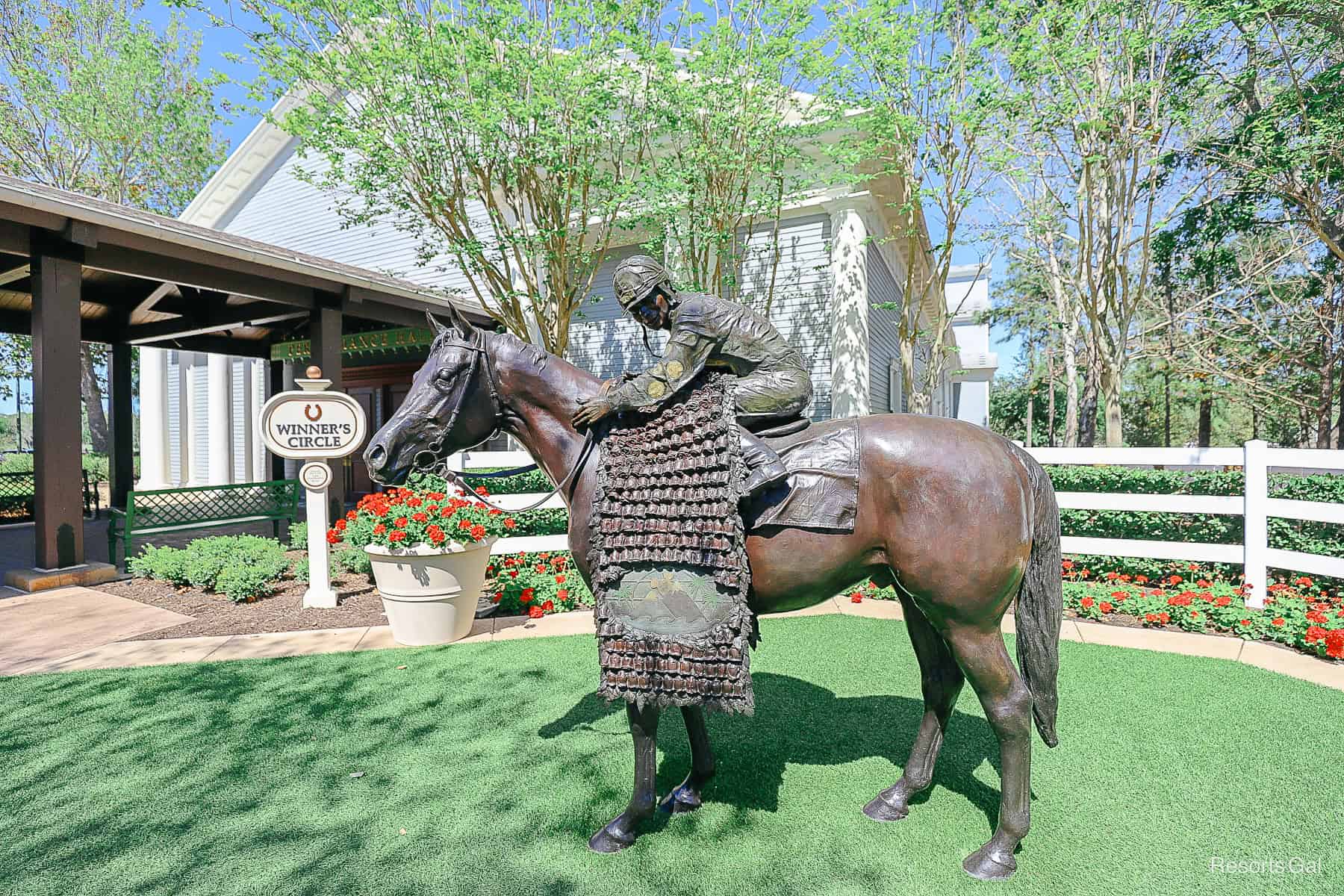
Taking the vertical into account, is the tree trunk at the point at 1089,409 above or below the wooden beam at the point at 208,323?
below

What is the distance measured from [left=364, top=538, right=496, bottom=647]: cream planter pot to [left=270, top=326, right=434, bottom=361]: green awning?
281 inches

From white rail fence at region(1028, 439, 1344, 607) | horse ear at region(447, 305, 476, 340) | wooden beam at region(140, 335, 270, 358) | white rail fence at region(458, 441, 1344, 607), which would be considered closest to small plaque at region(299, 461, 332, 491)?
white rail fence at region(458, 441, 1344, 607)

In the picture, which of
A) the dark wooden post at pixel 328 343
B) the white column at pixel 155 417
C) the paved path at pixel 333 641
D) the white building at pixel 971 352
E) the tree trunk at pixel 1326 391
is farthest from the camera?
the white building at pixel 971 352

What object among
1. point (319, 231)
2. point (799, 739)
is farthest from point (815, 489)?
point (319, 231)

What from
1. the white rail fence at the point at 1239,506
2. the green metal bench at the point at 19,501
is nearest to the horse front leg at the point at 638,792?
the white rail fence at the point at 1239,506

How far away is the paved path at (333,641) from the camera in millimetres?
4348

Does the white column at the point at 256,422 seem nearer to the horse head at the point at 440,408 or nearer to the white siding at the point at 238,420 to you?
the white siding at the point at 238,420

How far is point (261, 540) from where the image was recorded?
23.6ft

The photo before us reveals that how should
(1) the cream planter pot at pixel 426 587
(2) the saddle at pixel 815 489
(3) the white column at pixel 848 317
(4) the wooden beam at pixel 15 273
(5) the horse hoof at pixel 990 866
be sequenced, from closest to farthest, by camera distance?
1. (5) the horse hoof at pixel 990 866
2. (2) the saddle at pixel 815 489
3. (1) the cream planter pot at pixel 426 587
4. (4) the wooden beam at pixel 15 273
5. (3) the white column at pixel 848 317

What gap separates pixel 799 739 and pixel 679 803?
88 centimetres

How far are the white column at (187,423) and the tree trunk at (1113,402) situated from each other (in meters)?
19.0

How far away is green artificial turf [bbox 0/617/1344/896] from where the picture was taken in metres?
2.34

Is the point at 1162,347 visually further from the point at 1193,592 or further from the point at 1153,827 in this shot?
the point at 1153,827

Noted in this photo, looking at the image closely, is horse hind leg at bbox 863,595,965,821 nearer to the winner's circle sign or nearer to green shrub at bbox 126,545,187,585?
the winner's circle sign
